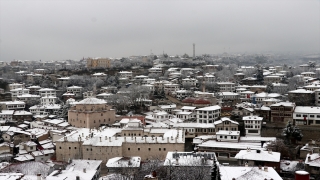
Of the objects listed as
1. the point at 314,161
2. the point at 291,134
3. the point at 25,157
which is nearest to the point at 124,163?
the point at 25,157

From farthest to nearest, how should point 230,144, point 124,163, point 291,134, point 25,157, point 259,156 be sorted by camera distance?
point 291,134
point 230,144
point 25,157
point 124,163
point 259,156

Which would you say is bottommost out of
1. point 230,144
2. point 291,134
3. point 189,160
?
point 230,144

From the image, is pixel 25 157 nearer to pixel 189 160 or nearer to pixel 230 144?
pixel 189 160

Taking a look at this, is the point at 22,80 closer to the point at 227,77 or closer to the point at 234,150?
the point at 227,77

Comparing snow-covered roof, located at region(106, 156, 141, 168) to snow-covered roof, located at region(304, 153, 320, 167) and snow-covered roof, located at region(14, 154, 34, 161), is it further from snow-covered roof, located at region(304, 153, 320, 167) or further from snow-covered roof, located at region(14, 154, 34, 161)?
snow-covered roof, located at region(304, 153, 320, 167)

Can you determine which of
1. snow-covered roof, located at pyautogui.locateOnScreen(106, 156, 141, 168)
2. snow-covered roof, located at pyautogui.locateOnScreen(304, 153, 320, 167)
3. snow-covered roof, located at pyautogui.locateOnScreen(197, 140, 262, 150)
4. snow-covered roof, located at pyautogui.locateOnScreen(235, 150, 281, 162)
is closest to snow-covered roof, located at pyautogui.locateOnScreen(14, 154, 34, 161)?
snow-covered roof, located at pyautogui.locateOnScreen(106, 156, 141, 168)

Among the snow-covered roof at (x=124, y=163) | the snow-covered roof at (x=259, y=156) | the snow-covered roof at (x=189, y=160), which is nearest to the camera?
the snow-covered roof at (x=189, y=160)

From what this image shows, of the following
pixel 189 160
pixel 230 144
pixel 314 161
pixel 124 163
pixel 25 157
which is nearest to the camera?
pixel 189 160

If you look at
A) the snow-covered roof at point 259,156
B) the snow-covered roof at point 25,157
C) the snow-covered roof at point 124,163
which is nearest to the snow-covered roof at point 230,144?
the snow-covered roof at point 259,156

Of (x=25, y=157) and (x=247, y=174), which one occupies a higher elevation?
(x=247, y=174)

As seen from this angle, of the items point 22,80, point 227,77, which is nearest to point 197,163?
point 227,77

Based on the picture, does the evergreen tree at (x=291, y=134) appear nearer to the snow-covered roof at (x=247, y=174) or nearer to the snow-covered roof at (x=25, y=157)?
the snow-covered roof at (x=247, y=174)
